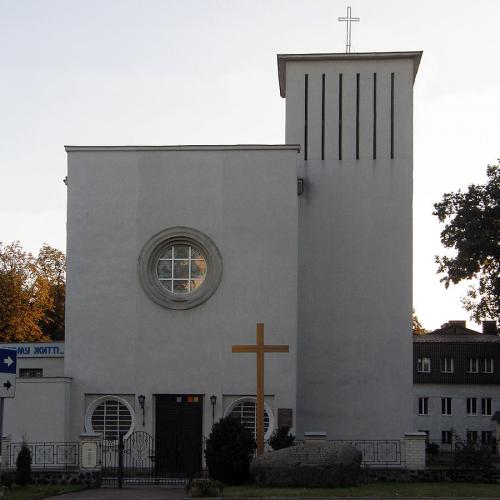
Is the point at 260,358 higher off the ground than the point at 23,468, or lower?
higher

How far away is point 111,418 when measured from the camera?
97.1ft

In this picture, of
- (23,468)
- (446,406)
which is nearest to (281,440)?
(23,468)

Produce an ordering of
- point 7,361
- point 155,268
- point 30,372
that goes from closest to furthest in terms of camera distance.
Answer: point 7,361 → point 155,268 → point 30,372

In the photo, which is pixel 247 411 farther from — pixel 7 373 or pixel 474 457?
pixel 7 373

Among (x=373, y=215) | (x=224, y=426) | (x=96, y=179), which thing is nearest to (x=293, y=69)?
(x=373, y=215)

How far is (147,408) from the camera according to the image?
29.4 m

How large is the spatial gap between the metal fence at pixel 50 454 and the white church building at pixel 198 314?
0.91 metres

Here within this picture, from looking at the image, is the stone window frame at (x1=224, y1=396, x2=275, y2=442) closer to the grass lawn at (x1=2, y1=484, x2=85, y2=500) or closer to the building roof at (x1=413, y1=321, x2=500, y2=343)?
the grass lawn at (x1=2, y1=484, x2=85, y2=500)

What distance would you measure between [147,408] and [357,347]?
23.8 ft

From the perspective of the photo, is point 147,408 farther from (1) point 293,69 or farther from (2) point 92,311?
(1) point 293,69

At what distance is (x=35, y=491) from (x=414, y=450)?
9490mm

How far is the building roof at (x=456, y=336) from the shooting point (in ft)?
220

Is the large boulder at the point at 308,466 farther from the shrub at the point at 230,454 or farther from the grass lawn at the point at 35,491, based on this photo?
the grass lawn at the point at 35,491

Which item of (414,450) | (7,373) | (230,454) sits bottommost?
(414,450)
